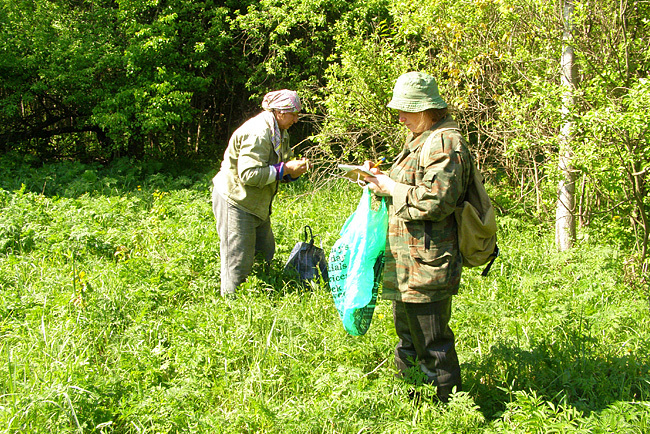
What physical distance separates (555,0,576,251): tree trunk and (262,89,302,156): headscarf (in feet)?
7.19

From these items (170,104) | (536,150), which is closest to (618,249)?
(536,150)

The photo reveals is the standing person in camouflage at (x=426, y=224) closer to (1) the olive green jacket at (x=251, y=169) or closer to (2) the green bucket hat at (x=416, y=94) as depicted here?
(2) the green bucket hat at (x=416, y=94)

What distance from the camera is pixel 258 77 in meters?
11.0

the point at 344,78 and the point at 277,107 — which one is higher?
the point at 277,107

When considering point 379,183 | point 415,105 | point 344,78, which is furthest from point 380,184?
point 344,78

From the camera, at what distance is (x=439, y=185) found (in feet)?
8.84

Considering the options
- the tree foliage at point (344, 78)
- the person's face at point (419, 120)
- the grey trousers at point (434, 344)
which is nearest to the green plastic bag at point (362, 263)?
the grey trousers at point (434, 344)

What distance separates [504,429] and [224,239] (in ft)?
7.98

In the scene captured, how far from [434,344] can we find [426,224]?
64cm

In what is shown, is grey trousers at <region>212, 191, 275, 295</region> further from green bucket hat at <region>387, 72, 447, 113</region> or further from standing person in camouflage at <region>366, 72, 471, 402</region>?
green bucket hat at <region>387, 72, 447, 113</region>

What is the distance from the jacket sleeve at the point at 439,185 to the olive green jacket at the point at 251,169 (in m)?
1.62

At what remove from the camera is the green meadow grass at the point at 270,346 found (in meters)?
2.94

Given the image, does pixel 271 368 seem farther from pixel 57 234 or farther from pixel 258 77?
pixel 258 77

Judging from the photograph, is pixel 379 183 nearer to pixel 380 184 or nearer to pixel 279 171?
pixel 380 184
